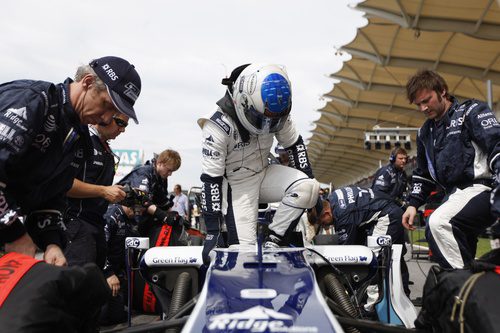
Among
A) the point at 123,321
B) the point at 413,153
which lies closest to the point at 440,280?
the point at 123,321

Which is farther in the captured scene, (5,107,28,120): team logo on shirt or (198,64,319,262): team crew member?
(198,64,319,262): team crew member

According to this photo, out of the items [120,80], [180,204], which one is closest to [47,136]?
[120,80]

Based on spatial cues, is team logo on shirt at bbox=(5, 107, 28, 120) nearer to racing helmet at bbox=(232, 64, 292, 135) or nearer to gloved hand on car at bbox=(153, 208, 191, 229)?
racing helmet at bbox=(232, 64, 292, 135)

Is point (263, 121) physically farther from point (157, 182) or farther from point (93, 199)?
point (157, 182)

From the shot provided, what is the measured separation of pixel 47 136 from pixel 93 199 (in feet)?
5.88

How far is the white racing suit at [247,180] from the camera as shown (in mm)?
3492

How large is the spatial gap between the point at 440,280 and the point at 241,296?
823mm

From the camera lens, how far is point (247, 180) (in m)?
3.79

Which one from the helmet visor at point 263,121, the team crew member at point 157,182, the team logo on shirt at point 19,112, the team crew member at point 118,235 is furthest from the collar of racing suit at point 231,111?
the team crew member at point 118,235

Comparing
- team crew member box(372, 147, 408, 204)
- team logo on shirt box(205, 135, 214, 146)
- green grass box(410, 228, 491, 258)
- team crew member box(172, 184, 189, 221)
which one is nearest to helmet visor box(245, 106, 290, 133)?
team logo on shirt box(205, 135, 214, 146)

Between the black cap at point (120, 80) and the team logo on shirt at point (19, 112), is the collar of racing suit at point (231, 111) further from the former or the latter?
the team logo on shirt at point (19, 112)

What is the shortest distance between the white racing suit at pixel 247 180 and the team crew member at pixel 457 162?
91cm

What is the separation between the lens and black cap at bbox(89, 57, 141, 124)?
7.97 ft

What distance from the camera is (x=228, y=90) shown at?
3.74m
